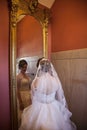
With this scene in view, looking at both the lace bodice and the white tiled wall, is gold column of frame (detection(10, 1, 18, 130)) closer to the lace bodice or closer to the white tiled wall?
the lace bodice

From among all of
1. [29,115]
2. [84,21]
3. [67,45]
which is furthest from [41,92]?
[84,21]

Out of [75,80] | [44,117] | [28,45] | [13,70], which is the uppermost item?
[28,45]

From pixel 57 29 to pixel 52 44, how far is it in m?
0.26

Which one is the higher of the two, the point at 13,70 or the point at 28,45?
the point at 28,45

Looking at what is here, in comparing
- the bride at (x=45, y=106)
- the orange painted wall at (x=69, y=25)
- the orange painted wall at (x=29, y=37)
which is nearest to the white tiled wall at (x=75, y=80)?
the orange painted wall at (x=69, y=25)

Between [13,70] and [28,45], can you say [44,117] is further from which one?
[28,45]

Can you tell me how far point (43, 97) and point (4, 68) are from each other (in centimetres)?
60

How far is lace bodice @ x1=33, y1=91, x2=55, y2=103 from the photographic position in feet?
7.36

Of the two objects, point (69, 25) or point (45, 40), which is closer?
point (69, 25)

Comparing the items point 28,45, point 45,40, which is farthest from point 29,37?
point 45,40

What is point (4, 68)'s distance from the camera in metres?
2.27

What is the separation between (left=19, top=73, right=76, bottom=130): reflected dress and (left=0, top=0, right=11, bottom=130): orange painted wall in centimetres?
22

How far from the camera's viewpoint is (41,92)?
2.24m

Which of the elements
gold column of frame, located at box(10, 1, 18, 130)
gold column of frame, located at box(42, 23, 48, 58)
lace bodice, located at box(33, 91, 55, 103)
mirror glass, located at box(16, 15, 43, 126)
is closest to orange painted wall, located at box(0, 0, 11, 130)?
gold column of frame, located at box(10, 1, 18, 130)
